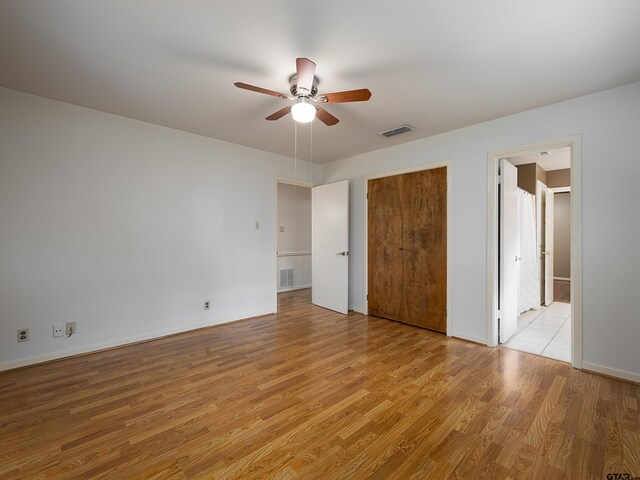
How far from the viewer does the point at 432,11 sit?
1.64m

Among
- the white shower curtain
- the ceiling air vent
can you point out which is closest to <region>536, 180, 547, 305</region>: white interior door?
the white shower curtain

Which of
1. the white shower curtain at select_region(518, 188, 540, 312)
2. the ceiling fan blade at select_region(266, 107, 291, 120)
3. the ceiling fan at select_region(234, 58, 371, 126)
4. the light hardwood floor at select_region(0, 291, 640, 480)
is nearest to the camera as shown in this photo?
the light hardwood floor at select_region(0, 291, 640, 480)

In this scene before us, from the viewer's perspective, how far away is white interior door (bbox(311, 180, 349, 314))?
4.46 meters

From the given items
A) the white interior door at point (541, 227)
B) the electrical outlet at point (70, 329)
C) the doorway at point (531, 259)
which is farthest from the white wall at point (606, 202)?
the electrical outlet at point (70, 329)

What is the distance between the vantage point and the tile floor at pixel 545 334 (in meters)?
3.02

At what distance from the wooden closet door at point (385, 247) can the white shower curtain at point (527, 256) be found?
5.83 ft

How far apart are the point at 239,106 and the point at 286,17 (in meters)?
1.28

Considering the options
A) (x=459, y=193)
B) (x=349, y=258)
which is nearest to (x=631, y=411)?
(x=459, y=193)

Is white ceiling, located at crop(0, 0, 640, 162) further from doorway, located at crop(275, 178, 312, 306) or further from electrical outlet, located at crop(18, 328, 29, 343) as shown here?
doorway, located at crop(275, 178, 312, 306)

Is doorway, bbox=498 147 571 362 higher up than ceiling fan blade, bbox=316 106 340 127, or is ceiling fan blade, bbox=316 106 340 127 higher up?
ceiling fan blade, bbox=316 106 340 127

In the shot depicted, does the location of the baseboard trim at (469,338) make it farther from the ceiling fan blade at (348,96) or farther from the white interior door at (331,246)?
the ceiling fan blade at (348,96)

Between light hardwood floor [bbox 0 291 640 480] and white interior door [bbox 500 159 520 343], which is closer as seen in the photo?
light hardwood floor [bbox 0 291 640 480]

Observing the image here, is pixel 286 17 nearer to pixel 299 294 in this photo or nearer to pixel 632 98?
pixel 632 98

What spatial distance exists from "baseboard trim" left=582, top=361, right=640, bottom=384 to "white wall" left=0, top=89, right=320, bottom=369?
375cm
